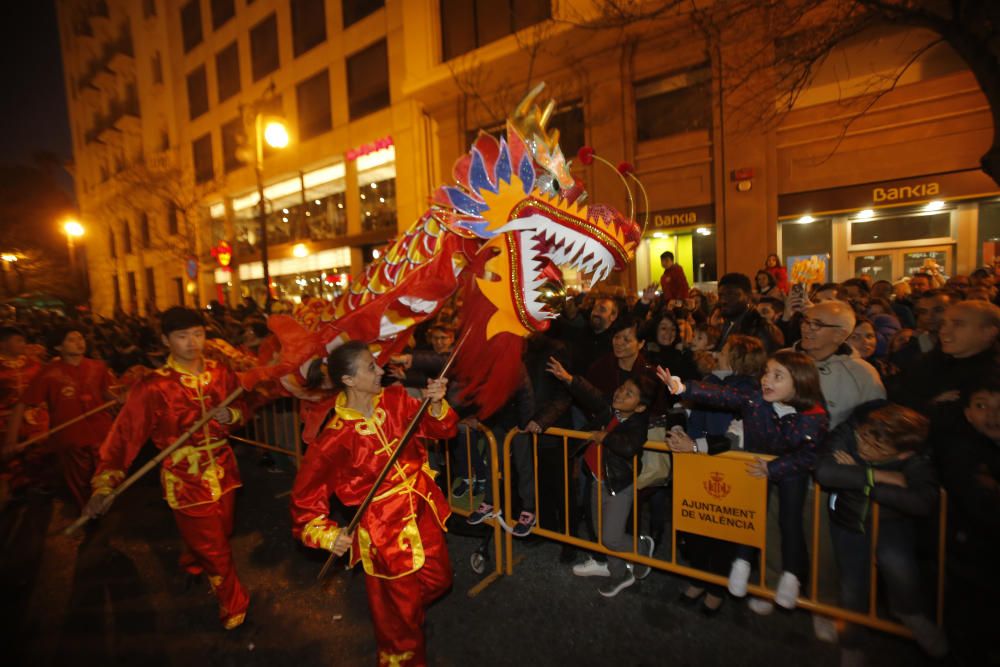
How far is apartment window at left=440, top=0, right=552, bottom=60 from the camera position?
13750 mm

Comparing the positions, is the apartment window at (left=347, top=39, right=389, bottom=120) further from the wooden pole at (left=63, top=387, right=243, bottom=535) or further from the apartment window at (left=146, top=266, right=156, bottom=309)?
the apartment window at (left=146, top=266, right=156, bottom=309)

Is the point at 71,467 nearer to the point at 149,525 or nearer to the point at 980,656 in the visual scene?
the point at 149,525

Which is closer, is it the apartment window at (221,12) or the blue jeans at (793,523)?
the blue jeans at (793,523)

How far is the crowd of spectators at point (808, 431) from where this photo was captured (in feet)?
8.14

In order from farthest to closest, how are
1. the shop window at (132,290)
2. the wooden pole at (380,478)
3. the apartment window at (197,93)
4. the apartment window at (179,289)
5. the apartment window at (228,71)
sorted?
the shop window at (132,290) < the apartment window at (179,289) < the apartment window at (197,93) < the apartment window at (228,71) < the wooden pole at (380,478)

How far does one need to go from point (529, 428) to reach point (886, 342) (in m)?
3.49

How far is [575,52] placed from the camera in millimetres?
12680

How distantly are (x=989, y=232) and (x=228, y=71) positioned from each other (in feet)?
89.8

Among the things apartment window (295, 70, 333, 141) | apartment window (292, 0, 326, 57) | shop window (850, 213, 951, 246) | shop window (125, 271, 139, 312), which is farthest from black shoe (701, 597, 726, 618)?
shop window (125, 271, 139, 312)

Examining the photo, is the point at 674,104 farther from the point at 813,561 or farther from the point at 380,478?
the point at 380,478

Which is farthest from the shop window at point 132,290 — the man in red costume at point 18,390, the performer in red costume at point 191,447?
the performer in red costume at point 191,447

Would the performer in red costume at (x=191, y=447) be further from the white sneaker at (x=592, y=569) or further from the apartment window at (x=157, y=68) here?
the apartment window at (x=157, y=68)

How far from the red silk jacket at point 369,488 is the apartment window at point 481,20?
1374cm

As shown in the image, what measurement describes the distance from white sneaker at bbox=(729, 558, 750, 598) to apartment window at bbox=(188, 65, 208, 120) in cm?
2935
